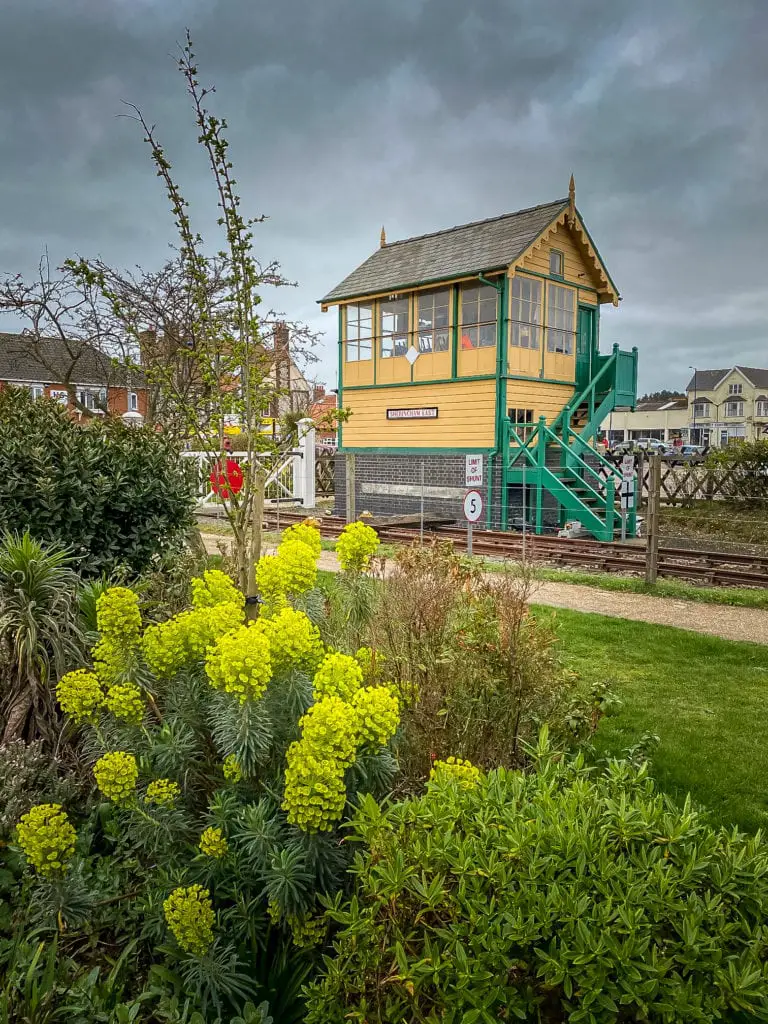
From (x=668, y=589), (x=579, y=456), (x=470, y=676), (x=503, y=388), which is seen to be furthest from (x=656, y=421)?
(x=470, y=676)

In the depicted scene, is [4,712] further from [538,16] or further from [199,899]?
[538,16]

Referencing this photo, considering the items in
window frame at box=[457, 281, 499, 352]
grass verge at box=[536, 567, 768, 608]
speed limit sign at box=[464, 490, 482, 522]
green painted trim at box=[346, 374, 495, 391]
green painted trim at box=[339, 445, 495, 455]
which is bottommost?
grass verge at box=[536, 567, 768, 608]

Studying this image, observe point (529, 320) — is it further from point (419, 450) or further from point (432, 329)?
point (419, 450)

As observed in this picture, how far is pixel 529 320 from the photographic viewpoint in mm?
17734

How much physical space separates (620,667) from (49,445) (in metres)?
5.55

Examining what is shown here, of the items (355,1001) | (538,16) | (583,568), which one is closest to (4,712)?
(355,1001)

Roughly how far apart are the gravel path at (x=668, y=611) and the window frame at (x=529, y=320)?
8.56 m

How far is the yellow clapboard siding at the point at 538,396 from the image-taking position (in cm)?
1728

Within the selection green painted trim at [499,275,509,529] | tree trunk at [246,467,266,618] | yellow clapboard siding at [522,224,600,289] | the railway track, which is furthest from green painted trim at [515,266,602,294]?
tree trunk at [246,467,266,618]

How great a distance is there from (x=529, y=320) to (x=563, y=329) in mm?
1522

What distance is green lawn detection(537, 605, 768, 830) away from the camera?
423 cm

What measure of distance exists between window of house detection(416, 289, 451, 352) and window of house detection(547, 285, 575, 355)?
2704mm

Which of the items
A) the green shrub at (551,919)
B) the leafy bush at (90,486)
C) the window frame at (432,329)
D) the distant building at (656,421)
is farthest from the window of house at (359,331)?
the distant building at (656,421)

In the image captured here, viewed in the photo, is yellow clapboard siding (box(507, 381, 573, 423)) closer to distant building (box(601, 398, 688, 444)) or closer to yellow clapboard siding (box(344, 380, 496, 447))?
yellow clapboard siding (box(344, 380, 496, 447))
